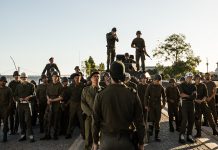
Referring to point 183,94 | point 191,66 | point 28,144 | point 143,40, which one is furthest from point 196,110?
point 191,66

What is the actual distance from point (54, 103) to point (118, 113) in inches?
310

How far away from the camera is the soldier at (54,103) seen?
12.0 m

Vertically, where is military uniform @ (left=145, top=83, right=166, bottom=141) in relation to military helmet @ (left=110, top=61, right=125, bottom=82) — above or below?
below

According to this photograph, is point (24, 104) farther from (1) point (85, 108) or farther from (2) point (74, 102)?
(1) point (85, 108)

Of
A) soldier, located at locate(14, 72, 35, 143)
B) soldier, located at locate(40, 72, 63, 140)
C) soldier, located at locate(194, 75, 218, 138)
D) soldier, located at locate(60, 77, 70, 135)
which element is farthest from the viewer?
soldier, located at locate(60, 77, 70, 135)

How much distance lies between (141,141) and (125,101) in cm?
61

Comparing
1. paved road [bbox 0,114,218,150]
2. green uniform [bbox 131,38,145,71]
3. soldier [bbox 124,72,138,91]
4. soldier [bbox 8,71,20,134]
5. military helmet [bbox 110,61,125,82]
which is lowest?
paved road [bbox 0,114,218,150]

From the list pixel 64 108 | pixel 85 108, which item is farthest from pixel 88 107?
pixel 64 108

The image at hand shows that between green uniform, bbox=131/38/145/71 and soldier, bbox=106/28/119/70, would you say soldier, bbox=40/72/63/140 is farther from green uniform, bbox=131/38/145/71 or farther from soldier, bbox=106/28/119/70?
green uniform, bbox=131/38/145/71

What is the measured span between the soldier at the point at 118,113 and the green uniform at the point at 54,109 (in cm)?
744

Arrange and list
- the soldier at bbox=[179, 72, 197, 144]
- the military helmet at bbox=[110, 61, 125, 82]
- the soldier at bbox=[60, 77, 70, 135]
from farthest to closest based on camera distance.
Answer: the soldier at bbox=[60, 77, 70, 135], the soldier at bbox=[179, 72, 197, 144], the military helmet at bbox=[110, 61, 125, 82]

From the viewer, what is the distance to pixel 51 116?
480 inches

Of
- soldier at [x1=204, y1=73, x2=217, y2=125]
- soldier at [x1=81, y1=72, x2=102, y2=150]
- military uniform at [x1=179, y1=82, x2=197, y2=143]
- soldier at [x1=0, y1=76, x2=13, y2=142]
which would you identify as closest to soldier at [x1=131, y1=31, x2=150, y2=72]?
soldier at [x1=204, y1=73, x2=217, y2=125]

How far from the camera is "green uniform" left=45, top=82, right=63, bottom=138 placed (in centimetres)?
1207
